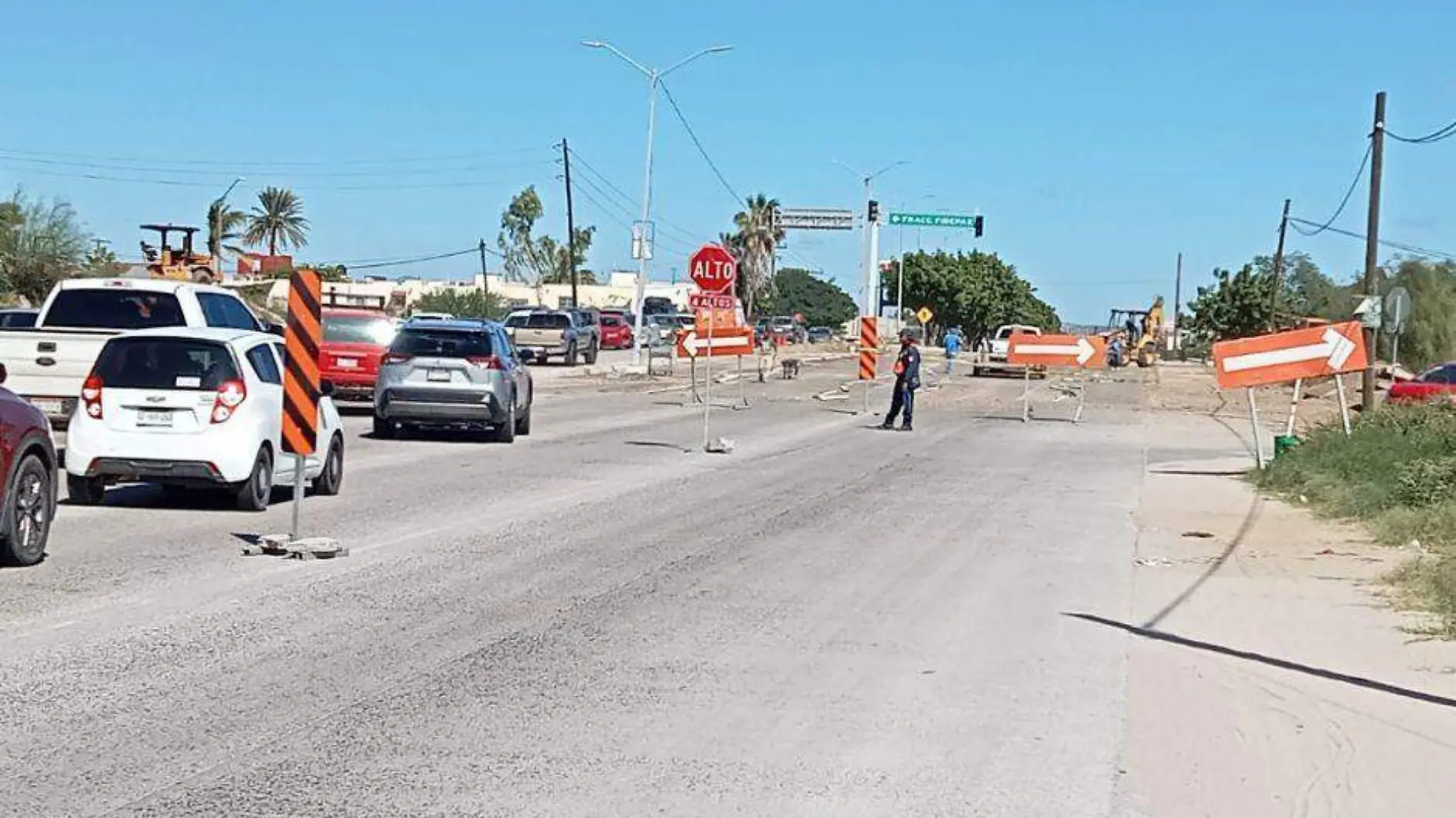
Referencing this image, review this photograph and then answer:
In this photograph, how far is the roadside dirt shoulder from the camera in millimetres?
7227

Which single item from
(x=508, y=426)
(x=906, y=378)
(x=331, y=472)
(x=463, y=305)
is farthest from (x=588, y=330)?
(x=331, y=472)

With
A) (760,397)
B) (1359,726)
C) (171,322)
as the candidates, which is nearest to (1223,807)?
(1359,726)

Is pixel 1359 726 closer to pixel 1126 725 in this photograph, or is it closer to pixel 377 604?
pixel 1126 725

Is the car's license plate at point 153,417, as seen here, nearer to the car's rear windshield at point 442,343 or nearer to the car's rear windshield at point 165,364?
the car's rear windshield at point 165,364

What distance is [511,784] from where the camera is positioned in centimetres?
677

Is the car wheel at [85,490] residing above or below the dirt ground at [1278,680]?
above

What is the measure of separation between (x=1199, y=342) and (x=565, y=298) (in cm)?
4568

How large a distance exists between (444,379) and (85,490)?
9143 mm

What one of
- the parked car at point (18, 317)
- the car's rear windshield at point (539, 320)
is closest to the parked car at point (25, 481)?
the parked car at point (18, 317)

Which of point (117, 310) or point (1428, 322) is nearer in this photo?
point (117, 310)

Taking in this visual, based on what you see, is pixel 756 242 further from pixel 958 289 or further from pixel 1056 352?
pixel 1056 352

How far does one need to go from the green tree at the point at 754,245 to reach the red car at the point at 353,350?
98.4 m

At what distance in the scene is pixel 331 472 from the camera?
17.2m

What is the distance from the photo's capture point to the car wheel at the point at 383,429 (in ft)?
81.7
